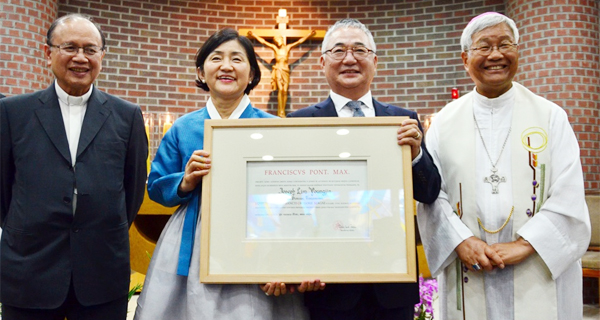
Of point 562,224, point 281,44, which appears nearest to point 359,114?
point 562,224

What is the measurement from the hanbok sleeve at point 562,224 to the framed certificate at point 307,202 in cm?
56

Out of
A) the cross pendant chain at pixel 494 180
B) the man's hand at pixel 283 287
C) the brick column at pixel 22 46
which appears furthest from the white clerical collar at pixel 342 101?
the brick column at pixel 22 46

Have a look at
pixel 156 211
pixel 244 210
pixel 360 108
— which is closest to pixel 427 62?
pixel 156 211

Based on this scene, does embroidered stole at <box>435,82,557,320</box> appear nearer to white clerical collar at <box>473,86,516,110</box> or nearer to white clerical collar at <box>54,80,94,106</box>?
white clerical collar at <box>473,86,516,110</box>

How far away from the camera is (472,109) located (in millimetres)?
2332

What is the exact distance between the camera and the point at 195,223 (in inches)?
76.4

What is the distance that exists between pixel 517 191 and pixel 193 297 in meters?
1.33

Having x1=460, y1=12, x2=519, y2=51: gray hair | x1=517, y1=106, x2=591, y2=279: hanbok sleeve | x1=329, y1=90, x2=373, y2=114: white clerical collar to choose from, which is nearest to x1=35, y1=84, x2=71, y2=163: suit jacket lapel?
x1=329, y1=90, x2=373, y2=114: white clerical collar

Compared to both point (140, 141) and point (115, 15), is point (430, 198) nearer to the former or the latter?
point (140, 141)

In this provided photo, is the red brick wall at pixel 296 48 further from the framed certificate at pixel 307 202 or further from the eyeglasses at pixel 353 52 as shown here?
the framed certificate at pixel 307 202

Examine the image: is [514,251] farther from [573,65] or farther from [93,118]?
[573,65]

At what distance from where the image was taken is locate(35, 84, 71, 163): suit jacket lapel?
6.52 feet

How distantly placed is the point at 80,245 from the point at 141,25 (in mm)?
4910

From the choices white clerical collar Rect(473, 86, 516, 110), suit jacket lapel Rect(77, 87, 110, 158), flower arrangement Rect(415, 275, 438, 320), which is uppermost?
white clerical collar Rect(473, 86, 516, 110)
